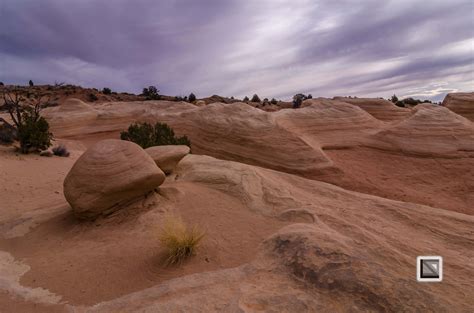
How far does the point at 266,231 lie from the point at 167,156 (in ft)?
A: 12.9

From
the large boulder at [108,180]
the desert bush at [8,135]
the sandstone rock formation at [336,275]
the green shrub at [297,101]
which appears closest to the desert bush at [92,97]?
the green shrub at [297,101]

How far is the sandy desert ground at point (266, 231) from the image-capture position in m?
3.85

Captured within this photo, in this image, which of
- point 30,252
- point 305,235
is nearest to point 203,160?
point 30,252

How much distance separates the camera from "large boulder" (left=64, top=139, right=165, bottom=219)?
6621 millimetres

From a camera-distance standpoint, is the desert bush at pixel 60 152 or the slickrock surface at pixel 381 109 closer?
the desert bush at pixel 60 152

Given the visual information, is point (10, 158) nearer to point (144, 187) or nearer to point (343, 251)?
point (144, 187)

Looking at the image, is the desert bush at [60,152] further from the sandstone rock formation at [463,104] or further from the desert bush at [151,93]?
the desert bush at [151,93]

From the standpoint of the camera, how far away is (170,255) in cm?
494

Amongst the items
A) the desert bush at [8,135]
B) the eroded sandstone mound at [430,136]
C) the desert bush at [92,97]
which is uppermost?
the desert bush at [92,97]

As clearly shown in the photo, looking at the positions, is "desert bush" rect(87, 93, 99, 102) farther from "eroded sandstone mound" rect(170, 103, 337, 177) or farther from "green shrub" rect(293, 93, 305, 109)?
"eroded sandstone mound" rect(170, 103, 337, 177)

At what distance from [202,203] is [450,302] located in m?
4.40

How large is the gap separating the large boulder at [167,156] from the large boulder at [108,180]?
1385mm

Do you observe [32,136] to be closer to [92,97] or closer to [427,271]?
[427,271]

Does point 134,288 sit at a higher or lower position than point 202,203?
lower
